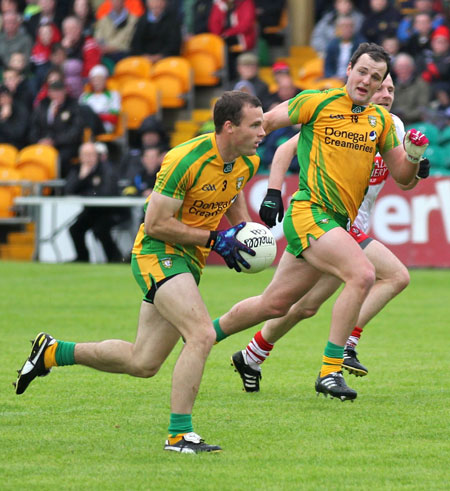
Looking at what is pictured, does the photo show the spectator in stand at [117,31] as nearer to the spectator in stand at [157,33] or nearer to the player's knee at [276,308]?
the spectator in stand at [157,33]

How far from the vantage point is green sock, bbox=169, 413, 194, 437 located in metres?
6.18

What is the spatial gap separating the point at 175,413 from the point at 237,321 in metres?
2.03

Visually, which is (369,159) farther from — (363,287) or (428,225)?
(428,225)

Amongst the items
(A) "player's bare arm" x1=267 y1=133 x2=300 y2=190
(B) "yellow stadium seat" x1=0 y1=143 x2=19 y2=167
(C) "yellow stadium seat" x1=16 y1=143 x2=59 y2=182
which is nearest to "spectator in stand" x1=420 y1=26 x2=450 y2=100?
(C) "yellow stadium seat" x1=16 y1=143 x2=59 y2=182

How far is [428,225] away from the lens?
685 inches

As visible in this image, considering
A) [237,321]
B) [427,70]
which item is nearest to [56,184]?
[427,70]

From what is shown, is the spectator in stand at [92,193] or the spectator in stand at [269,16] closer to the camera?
the spectator in stand at [92,193]

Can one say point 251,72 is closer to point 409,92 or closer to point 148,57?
point 409,92

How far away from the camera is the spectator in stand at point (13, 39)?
80.5 feet

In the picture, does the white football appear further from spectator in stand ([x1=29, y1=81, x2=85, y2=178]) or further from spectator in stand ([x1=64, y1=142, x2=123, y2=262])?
spectator in stand ([x1=29, y1=81, x2=85, y2=178])

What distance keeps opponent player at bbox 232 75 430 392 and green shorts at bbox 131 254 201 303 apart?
4.15ft

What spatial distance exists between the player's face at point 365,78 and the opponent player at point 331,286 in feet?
1.99

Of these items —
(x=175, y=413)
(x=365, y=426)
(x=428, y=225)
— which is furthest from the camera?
(x=428, y=225)

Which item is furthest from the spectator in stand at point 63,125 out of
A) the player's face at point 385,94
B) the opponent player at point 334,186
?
the opponent player at point 334,186
